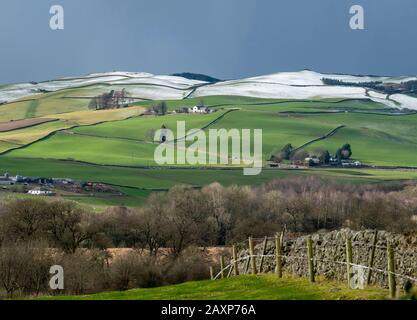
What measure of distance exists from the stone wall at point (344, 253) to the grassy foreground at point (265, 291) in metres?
0.58

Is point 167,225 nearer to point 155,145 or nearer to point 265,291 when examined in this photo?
point 265,291

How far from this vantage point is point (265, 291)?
28484 mm

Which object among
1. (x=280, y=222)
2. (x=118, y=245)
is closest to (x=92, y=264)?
(x=118, y=245)

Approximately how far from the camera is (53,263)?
5756cm

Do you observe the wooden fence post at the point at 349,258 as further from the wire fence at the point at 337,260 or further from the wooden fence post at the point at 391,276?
the wooden fence post at the point at 391,276

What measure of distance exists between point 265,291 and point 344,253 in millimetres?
3010

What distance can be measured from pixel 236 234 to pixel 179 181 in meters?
37.5

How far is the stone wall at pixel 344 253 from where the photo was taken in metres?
25.9

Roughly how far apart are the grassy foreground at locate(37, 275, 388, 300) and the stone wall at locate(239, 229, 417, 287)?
577 millimetres

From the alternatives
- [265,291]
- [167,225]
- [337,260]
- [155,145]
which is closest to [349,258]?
[337,260]

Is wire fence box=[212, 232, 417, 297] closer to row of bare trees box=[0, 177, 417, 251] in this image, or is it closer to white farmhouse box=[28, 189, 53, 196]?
row of bare trees box=[0, 177, 417, 251]

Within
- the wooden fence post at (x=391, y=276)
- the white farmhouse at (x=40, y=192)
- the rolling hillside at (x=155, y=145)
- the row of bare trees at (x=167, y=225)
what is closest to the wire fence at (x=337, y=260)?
the wooden fence post at (x=391, y=276)

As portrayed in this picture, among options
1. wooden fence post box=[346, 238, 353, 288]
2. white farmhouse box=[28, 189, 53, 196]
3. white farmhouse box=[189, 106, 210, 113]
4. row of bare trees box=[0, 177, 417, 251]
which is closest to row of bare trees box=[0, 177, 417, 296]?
row of bare trees box=[0, 177, 417, 251]

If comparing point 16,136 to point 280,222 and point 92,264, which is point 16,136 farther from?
point 92,264
